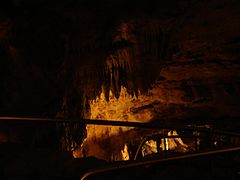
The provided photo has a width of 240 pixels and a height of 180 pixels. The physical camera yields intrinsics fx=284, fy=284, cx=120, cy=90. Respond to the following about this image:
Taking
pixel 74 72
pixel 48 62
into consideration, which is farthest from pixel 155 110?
pixel 48 62

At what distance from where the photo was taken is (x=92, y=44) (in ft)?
24.6

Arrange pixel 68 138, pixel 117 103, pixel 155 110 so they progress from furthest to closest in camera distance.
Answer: pixel 155 110 < pixel 117 103 < pixel 68 138

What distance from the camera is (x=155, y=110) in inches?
424

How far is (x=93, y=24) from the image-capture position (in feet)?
24.0

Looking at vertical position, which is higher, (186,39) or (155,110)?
(186,39)

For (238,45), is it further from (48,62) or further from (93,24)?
(48,62)

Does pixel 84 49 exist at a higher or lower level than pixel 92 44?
lower

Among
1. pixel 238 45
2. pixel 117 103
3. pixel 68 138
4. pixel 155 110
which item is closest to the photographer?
pixel 68 138

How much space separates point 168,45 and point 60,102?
3.35m

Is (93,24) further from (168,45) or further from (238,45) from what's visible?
(238,45)

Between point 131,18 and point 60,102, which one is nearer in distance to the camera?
point 131,18

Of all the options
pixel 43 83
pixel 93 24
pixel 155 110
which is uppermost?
pixel 93 24

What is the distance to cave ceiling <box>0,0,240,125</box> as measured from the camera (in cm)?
699

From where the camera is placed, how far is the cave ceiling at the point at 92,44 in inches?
275
